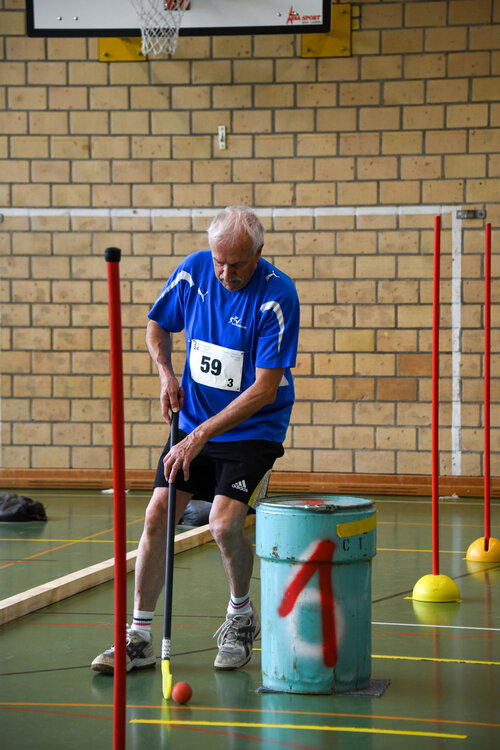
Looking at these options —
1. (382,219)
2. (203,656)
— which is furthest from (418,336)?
(203,656)

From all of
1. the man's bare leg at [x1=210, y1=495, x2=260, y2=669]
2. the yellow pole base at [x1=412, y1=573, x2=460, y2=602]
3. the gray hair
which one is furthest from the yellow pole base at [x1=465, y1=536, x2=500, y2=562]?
the gray hair

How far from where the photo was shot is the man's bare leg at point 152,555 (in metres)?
3.61

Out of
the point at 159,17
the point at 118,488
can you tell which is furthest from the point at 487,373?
the point at 159,17

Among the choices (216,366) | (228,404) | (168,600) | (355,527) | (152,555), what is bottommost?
(168,600)

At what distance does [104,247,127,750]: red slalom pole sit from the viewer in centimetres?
216

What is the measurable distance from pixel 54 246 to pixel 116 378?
Result: 733cm

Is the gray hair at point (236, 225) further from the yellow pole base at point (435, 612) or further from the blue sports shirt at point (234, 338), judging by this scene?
the yellow pole base at point (435, 612)

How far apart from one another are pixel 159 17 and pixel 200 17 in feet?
1.13

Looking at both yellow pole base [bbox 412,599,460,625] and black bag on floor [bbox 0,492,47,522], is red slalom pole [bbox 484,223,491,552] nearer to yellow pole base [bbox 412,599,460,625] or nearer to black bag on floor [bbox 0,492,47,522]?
yellow pole base [bbox 412,599,460,625]

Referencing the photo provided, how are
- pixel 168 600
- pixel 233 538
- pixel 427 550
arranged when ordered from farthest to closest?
pixel 427 550, pixel 233 538, pixel 168 600

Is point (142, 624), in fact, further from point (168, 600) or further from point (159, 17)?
point (159, 17)

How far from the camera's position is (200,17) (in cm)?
808

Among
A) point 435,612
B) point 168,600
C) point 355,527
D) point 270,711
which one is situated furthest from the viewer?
point 435,612

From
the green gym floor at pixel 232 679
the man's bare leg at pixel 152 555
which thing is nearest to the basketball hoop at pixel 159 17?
the green gym floor at pixel 232 679
